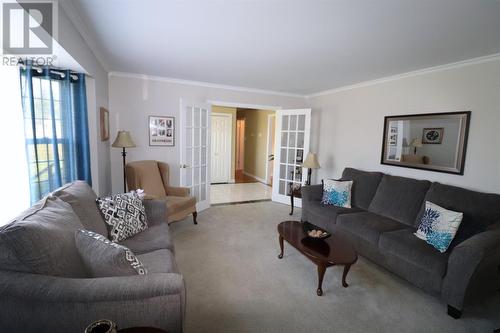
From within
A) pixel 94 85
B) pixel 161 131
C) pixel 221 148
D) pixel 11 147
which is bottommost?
pixel 221 148

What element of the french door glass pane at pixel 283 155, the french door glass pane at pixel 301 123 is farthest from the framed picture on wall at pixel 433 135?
the french door glass pane at pixel 283 155

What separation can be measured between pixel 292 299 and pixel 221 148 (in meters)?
5.11

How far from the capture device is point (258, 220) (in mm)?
3971

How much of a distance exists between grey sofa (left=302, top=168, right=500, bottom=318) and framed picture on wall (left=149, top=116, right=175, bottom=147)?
2.51 metres

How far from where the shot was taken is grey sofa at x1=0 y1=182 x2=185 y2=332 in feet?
3.37

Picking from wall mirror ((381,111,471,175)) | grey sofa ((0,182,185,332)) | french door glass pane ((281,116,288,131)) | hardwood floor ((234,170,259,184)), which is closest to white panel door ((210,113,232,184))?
hardwood floor ((234,170,259,184))

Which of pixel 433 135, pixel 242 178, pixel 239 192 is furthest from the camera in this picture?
pixel 242 178

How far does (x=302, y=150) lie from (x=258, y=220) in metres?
1.73

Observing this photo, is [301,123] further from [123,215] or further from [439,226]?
[123,215]

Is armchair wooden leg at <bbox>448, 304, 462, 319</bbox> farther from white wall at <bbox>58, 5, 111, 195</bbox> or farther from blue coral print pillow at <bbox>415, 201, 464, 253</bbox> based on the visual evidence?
white wall at <bbox>58, 5, 111, 195</bbox>

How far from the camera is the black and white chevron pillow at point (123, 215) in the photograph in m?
1.99

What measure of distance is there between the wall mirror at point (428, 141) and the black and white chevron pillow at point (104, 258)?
3.48 m

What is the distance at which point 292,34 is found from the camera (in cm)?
217

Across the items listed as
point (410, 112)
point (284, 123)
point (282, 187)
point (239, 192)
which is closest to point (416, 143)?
point (410, 112)
